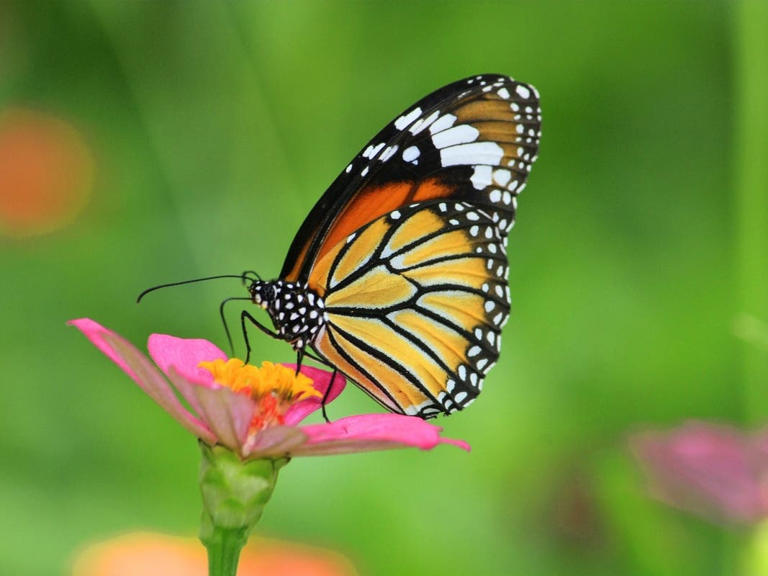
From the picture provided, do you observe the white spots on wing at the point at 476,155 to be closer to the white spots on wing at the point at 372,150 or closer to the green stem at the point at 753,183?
the white spots on wing at the point at 372,150

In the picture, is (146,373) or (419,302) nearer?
(146,373)

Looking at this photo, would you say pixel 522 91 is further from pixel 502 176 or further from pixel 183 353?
pixel 183 353

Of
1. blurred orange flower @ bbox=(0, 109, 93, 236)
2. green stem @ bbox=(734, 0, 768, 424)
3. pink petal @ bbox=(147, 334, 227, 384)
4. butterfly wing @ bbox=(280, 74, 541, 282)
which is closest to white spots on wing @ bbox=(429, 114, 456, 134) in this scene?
butterfly wing @ bbox=(280, 74, 541, 282)

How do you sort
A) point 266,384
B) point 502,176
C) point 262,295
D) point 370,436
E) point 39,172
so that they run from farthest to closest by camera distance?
point 39,172, point 502,176, point 262,295, point 266,384, point 370,436

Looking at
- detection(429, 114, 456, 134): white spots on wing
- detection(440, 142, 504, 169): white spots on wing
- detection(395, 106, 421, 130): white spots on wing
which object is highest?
detection(395, 106, 421, 130): white spots on wing

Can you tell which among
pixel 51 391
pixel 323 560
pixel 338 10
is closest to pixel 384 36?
pixel 338 10

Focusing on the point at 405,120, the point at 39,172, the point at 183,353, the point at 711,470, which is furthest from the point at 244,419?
the point at 39,172

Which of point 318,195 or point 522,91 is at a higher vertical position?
point 522,91

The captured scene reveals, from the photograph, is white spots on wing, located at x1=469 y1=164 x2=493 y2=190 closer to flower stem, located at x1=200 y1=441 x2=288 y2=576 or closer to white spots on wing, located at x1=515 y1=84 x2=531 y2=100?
white spots on wing, located at x1=515 y1=84 x2=531 y2=100
